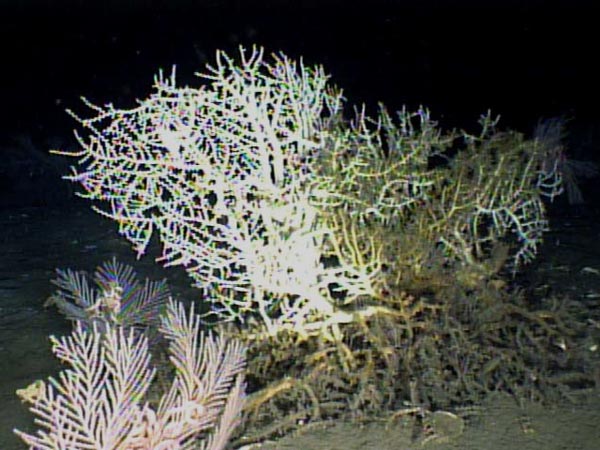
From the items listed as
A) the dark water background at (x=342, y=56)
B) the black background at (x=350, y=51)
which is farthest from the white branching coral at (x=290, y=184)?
the black background at (x=350, y=51)

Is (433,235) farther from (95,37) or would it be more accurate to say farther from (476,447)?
(95,37)

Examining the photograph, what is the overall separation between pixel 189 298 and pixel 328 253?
75.8 inches

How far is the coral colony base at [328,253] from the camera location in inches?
182

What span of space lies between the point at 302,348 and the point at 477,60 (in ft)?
74.9

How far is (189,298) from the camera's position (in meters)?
6.62

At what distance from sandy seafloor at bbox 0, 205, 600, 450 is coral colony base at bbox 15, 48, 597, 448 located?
197 millimetres

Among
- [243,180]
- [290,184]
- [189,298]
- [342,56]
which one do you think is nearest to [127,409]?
[243,180]

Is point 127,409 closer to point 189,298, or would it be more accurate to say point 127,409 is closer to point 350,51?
point 189,298

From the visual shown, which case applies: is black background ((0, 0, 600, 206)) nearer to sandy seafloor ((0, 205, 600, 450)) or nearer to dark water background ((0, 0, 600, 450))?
dark water background ((0, 0, 600, 450))

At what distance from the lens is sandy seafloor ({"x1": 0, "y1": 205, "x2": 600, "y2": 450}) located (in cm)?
398

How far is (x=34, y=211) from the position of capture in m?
12.0

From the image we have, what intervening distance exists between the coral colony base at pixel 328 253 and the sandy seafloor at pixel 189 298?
20cm

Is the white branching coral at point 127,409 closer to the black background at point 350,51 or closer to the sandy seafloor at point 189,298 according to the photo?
the sandy seafloor at point 189,298

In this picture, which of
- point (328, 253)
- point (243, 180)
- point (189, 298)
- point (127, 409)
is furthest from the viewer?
point (189, 298)
